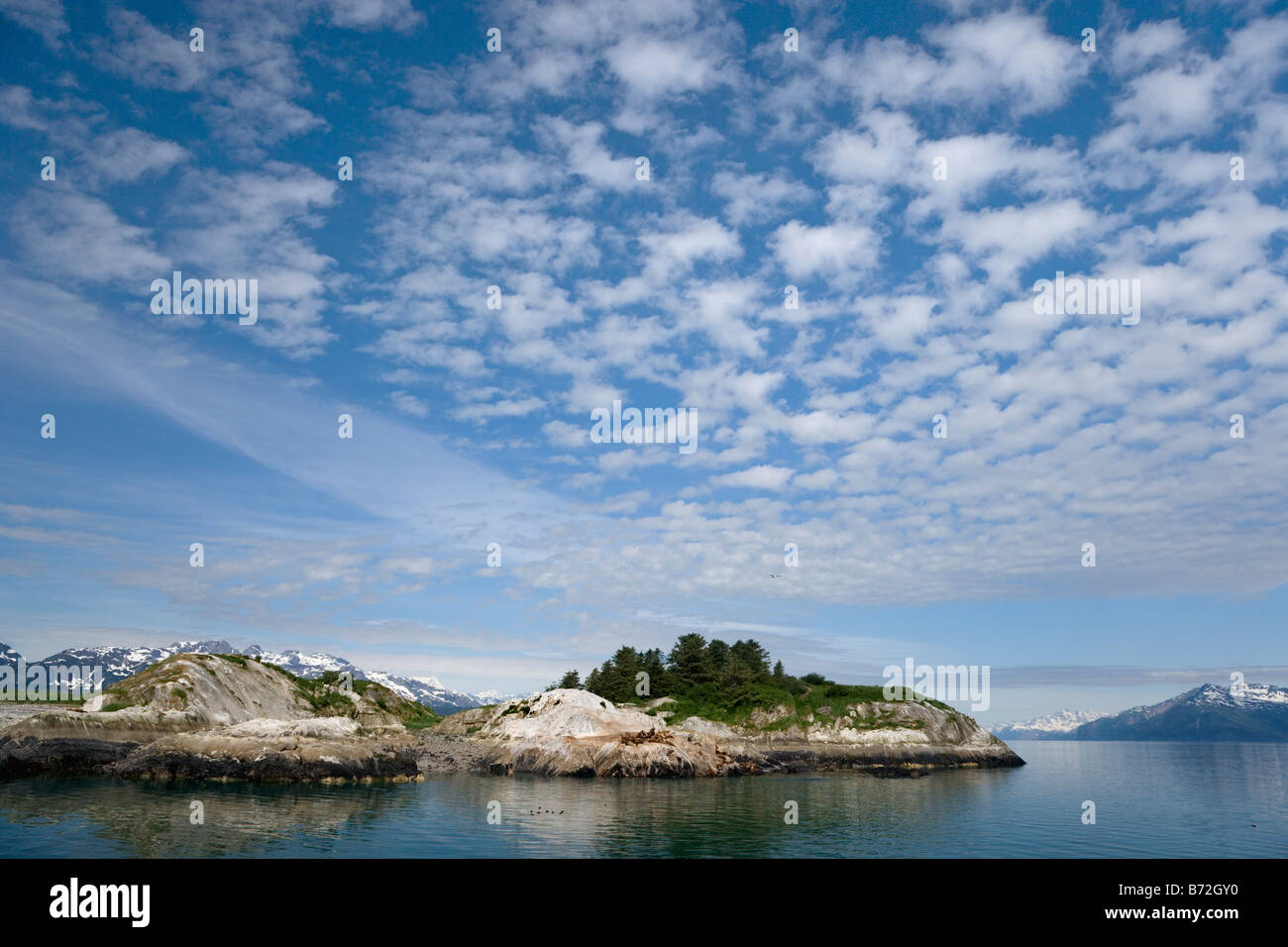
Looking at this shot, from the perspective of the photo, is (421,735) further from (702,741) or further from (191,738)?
(702,741)

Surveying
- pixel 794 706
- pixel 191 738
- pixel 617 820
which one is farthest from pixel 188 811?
pixel 794 706

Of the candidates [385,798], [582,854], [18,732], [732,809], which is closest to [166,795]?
[385,798]

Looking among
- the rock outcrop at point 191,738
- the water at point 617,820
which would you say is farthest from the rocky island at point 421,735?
the water at point 617,820

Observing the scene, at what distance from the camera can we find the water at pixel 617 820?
4122cm

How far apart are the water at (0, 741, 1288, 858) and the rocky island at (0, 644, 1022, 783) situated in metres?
6.69

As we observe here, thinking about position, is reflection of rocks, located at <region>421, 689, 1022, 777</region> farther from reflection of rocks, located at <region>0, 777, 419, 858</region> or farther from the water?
reflection of rocks, located at <region>0, 777, 419, 858</region>

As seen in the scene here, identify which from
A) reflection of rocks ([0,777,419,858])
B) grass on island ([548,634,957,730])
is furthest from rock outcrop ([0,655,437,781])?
grass on island ([548,634,957,730])

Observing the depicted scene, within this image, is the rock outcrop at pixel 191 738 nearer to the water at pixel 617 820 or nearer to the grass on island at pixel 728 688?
the water at pixel 617 820

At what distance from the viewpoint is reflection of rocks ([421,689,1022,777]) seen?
91.4 meters
